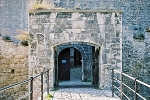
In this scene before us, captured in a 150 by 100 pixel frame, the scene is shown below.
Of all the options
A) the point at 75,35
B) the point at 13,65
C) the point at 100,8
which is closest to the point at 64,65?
the point at 100,8

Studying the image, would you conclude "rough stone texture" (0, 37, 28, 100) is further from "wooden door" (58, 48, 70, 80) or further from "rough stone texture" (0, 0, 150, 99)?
"rough stone texture" (0, 0, 150, 99)

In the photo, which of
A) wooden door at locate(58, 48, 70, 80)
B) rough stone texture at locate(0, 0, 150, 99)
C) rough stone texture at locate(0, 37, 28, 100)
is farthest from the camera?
rough stone texture at locate(0, 0, 150, 99)

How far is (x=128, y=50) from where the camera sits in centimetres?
1441

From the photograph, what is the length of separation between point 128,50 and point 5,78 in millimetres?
6420

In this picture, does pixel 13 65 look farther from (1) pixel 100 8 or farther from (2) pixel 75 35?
(1) pixel 100 8

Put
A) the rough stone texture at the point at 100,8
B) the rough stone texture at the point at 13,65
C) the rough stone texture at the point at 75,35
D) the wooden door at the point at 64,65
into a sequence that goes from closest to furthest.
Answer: the rough stone texture at the point at 75,35, the rough stone texture at the point at 13,65, the wooden door at the point at 64,65, the rough stone texture at the point at 100,8

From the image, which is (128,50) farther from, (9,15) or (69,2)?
(9,15)

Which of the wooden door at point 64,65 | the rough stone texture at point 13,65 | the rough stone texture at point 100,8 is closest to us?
the rough stone texture at point 13,65

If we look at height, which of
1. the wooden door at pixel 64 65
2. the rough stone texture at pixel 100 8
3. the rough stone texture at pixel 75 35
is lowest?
the wooden door at pixel 64 65

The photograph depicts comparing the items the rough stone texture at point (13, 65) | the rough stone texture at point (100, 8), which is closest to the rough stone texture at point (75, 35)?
the rough stone texture at point (13, 65)

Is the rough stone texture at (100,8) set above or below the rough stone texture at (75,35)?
above

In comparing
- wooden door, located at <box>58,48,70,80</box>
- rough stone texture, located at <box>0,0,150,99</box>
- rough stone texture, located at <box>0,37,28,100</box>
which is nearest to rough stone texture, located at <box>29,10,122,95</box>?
rough stone texture, located at <box>0,37,28,100</box>

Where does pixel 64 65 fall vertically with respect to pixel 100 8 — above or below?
below

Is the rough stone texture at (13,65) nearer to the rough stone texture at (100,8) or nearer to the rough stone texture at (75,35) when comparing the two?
the rough stone texture at (75,35)
